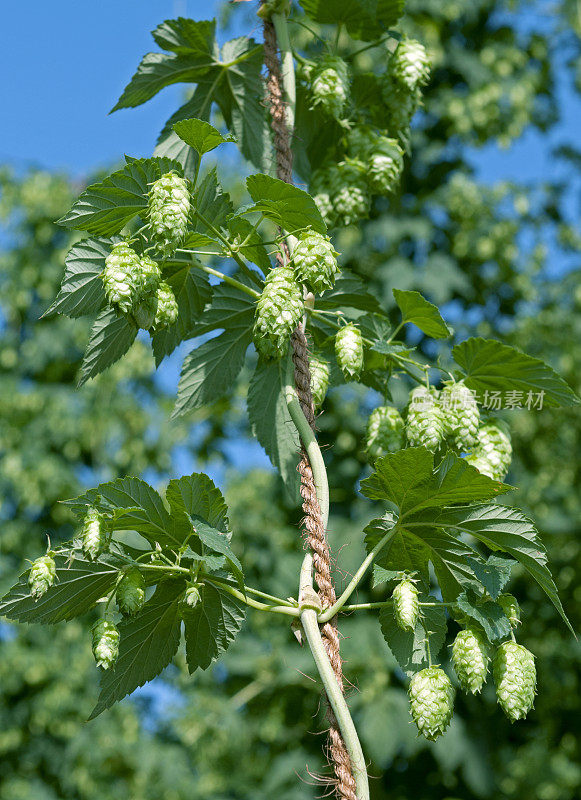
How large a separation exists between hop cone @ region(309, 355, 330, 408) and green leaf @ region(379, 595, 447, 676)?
11.6 inches

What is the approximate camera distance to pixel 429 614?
1057 mm

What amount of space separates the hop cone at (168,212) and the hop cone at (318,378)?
313 millimetres

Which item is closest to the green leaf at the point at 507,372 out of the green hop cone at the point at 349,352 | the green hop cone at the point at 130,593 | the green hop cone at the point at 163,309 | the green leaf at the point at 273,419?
the green hop cone at the point at 349,352

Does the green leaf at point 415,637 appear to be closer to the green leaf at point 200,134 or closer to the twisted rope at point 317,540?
the twisted rope at point 317,540

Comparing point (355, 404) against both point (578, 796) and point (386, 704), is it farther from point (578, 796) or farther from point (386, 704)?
point (578, 796)

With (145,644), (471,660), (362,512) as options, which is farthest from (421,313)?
(362,512)

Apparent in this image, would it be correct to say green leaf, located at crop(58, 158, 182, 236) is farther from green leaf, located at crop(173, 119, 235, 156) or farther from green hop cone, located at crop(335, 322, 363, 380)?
green hop cone, located at crop(335, 322, 363, 380)

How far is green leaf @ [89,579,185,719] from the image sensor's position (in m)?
1.01

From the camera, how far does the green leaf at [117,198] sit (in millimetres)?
963

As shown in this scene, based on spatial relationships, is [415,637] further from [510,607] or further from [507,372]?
[507,372]

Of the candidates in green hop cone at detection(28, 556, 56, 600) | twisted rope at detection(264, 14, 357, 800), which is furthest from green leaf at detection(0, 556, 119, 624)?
twisted rope at detection(264, 14, 357, 800)

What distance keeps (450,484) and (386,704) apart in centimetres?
348

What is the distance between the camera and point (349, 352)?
102 cm

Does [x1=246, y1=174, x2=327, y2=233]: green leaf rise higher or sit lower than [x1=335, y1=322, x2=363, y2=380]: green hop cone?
higher
